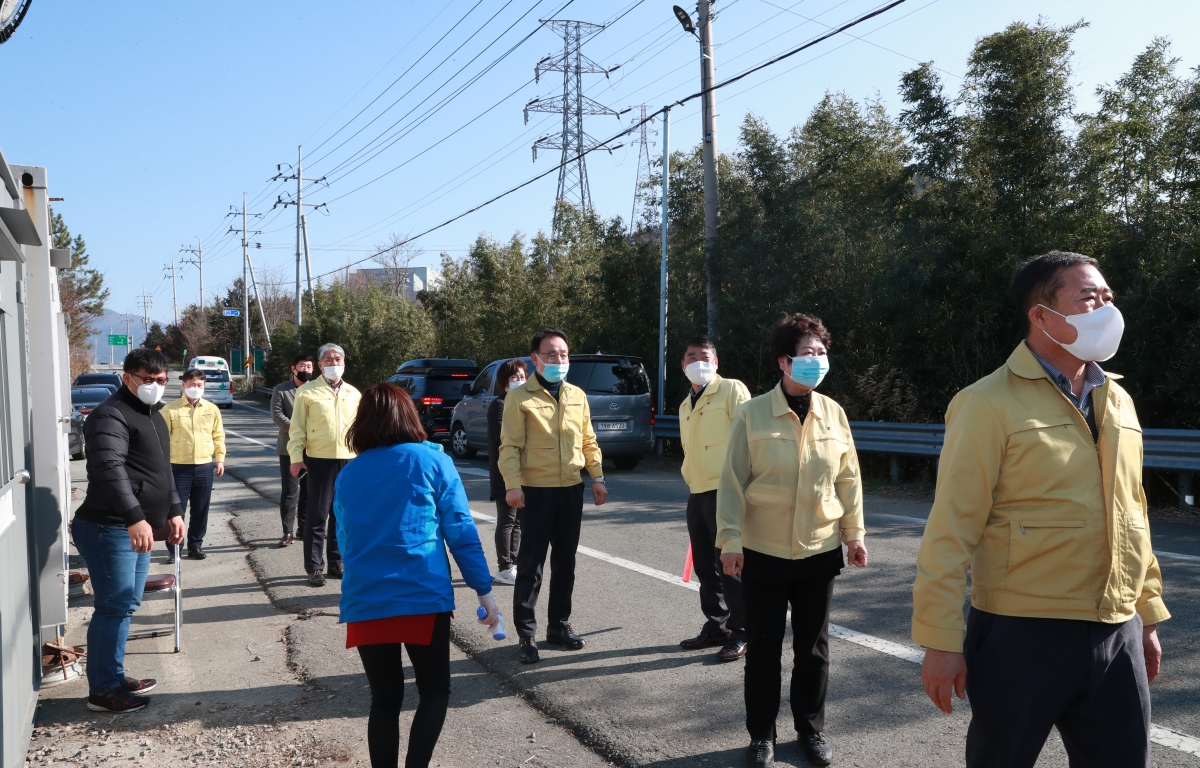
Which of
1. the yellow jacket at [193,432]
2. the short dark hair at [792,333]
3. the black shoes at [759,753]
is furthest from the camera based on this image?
the yellow jacket at [193,432]

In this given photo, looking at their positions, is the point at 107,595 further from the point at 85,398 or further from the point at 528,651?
the point at 85,398

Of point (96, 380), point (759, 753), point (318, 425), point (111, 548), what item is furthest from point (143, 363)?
point (96, 380)

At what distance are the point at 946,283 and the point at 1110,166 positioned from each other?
266 cm

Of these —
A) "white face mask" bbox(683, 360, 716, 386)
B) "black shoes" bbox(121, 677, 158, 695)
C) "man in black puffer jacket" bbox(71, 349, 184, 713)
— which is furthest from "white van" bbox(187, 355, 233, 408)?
"white face mask" bbox(683, 360, 716, 386)

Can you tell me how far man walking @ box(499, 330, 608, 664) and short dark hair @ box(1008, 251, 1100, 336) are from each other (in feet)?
10.8

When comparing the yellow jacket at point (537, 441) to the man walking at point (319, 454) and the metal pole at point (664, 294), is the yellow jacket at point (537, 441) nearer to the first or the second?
the man walking at point (319, 454)

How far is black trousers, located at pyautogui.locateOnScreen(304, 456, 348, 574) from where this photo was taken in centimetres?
767

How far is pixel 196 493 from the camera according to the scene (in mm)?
9047

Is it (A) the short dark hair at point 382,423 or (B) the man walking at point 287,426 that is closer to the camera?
(A) the short dark hair at point 382,423

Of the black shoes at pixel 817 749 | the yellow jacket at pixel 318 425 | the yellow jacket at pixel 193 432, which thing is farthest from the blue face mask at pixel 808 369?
the yellow jacket at pixel 193 432

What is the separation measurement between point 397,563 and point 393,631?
0.84ft

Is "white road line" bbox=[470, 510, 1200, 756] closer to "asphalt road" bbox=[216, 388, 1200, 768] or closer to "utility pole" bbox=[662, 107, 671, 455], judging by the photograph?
"asphalt road" bbox=[216, 388, 1200, 768]

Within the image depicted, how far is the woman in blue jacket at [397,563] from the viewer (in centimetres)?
346

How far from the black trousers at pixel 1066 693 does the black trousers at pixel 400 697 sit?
197 centimetres
